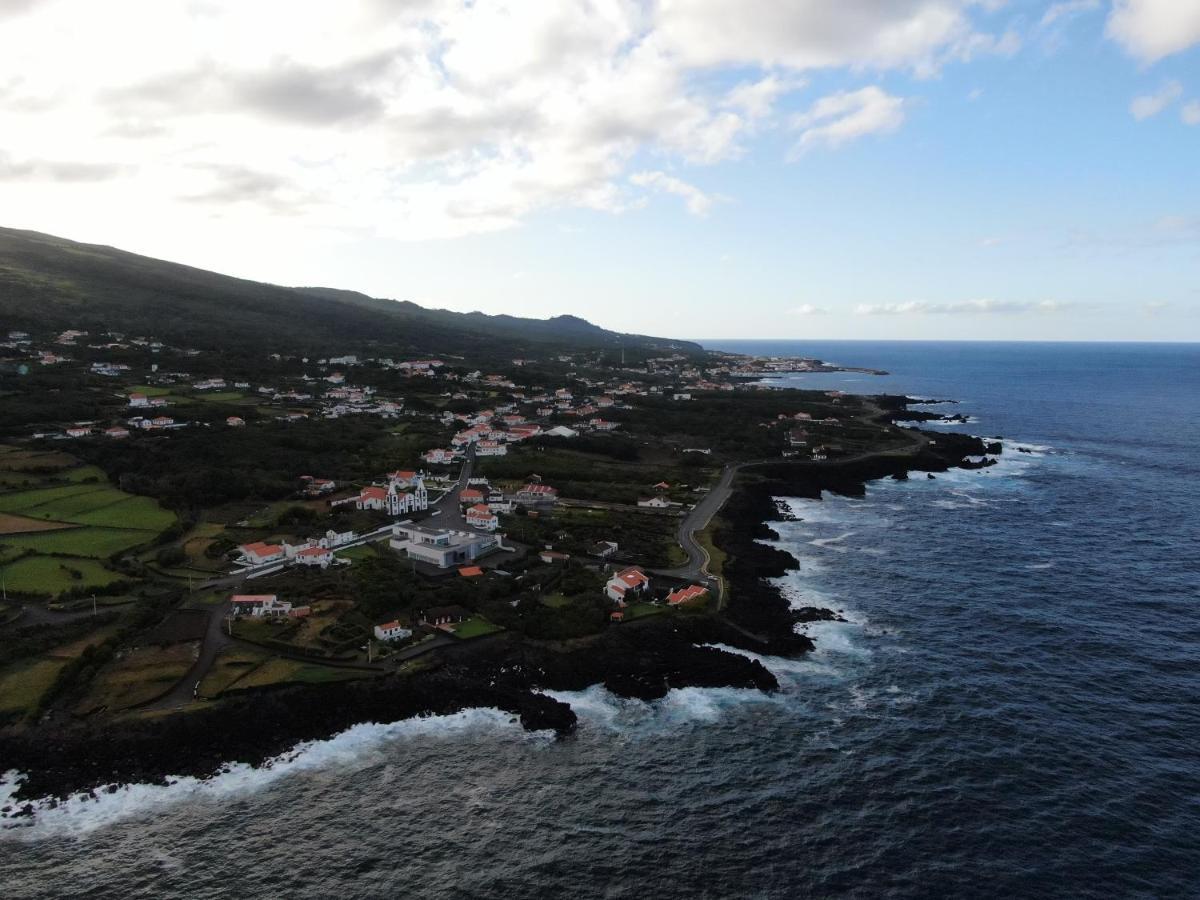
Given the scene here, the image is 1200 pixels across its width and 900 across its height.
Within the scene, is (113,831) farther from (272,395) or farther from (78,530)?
(272,395)

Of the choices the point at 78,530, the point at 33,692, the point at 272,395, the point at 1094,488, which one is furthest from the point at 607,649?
the point at 272,395

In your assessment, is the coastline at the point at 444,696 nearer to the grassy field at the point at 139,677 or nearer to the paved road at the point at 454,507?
the grassy field at the point at 139,677

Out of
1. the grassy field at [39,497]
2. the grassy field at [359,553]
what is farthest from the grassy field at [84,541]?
the grassy field at [359,553]

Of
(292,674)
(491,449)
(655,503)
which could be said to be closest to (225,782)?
(292,674)

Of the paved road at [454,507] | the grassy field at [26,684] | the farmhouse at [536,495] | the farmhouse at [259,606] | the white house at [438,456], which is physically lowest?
the grassy field at [26,684]

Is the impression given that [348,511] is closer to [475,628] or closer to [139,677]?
[475,628]

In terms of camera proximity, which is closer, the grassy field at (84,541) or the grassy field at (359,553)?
the grassy field at (84,541)

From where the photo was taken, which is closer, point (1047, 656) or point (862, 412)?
point (1047, 656)

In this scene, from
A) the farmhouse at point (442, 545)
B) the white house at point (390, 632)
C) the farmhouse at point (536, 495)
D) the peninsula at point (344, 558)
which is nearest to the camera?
the peninsula at point (344, 558)
